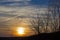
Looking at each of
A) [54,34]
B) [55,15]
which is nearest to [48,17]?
[55,15]

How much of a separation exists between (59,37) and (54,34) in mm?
285

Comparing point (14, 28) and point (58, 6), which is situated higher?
point (58, 6)

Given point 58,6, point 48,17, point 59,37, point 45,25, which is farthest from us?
point 45,25

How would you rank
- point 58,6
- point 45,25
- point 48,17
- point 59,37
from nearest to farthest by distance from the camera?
point 59,37
point 58,6
point 48,17
point 45,25

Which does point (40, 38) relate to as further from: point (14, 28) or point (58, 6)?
point (14, 28)

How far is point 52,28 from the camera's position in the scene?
19.7m

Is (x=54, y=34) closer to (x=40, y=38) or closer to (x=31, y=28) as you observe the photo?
Result: (x=40, y=38)

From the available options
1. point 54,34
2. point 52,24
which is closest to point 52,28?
point 52,24

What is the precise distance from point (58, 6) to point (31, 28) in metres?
4.54

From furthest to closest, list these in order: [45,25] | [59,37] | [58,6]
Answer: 1. [45,25]
2. [58,6]
3. [59,37]

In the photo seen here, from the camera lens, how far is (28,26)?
803 inches

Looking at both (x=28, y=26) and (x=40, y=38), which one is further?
(x=28, y=26)

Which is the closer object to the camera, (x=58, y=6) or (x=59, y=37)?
(x=59, y=37)

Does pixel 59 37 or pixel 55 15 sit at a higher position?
pixel 55 15
